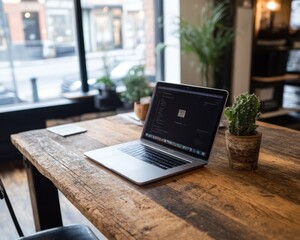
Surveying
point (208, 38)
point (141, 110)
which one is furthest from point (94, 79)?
point (141, 110)

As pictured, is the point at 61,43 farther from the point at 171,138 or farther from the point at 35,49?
the point at 171,138

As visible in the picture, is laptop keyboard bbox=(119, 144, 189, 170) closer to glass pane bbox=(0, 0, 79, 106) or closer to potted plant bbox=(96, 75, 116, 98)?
potted plant bbox=(96, 75, 116, 98)

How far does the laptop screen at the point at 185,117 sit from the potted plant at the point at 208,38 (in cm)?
228

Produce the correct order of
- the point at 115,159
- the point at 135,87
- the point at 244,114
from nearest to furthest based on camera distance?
1. the point at 244,114
2. the point at 115,159
3. the point at 135,87

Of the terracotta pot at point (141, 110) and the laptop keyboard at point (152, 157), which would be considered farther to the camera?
the terracotta pot at point (141, 110)

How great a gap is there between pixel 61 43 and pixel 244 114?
2.94 m

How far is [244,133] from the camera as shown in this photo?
1.06m

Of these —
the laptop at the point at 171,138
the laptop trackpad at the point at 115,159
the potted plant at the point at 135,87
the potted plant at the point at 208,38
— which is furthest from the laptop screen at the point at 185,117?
the potted plant at the point at 208,38

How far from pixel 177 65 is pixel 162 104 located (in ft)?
8.69

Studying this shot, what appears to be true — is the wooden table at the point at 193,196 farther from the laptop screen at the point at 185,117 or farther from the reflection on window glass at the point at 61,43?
the reflection on window glass at the point at 61,43

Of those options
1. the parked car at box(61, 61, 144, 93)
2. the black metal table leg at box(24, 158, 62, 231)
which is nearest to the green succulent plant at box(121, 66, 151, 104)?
the parked car at box(61, 61, 144, 93)

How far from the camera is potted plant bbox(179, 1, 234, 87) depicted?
11.3 ft

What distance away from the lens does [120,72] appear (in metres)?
3.89

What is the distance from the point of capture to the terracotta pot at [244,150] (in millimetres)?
1037
